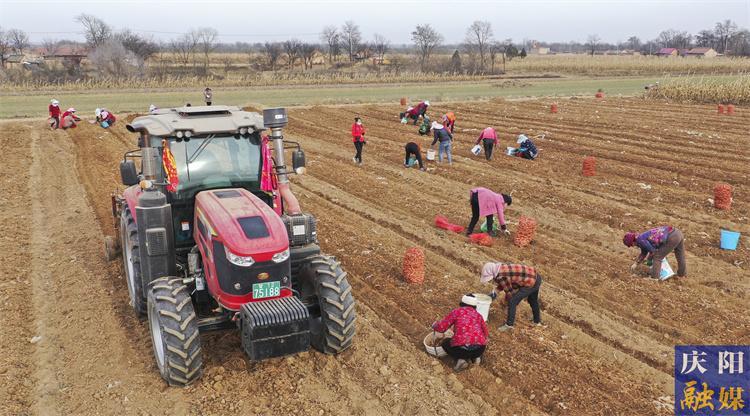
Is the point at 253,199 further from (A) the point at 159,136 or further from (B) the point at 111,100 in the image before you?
(B) the point at 111,100

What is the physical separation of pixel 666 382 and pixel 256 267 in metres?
4.56

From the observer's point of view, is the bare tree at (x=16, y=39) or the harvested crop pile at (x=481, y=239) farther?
the bare tree at (x=16, y=39)

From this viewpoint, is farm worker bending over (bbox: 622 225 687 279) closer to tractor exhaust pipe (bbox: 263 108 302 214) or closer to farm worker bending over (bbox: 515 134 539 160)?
tractor exhaust pipe (bbox: 263 108 302 214)

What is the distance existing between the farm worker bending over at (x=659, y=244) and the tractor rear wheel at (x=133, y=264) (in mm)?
6856

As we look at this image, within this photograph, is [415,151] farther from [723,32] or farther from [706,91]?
[723,32]

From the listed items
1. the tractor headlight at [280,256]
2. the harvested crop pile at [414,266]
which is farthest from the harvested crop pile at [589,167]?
the tractor headlight at [280,256]

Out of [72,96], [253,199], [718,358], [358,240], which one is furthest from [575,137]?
[72,96]

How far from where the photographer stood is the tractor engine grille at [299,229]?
6.73 metres

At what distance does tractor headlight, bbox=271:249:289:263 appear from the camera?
5863 mm

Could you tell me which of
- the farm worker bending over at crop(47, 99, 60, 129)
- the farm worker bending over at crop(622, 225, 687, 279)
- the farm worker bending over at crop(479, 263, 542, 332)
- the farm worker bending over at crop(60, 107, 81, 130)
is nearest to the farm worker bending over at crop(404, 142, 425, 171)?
the farm worker bending over at crop(622, 225, 687, 279)

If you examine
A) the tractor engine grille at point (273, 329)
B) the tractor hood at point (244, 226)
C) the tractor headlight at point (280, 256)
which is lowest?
the tractor engine grille at point (273, 329)

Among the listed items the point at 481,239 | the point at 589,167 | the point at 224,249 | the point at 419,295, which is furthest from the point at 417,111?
the point at 224,249

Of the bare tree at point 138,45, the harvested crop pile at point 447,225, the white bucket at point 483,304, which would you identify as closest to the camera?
the white bucket at point 483,304

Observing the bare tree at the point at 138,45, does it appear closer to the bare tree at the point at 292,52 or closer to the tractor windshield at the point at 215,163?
the bare tree at the point at 292,52
